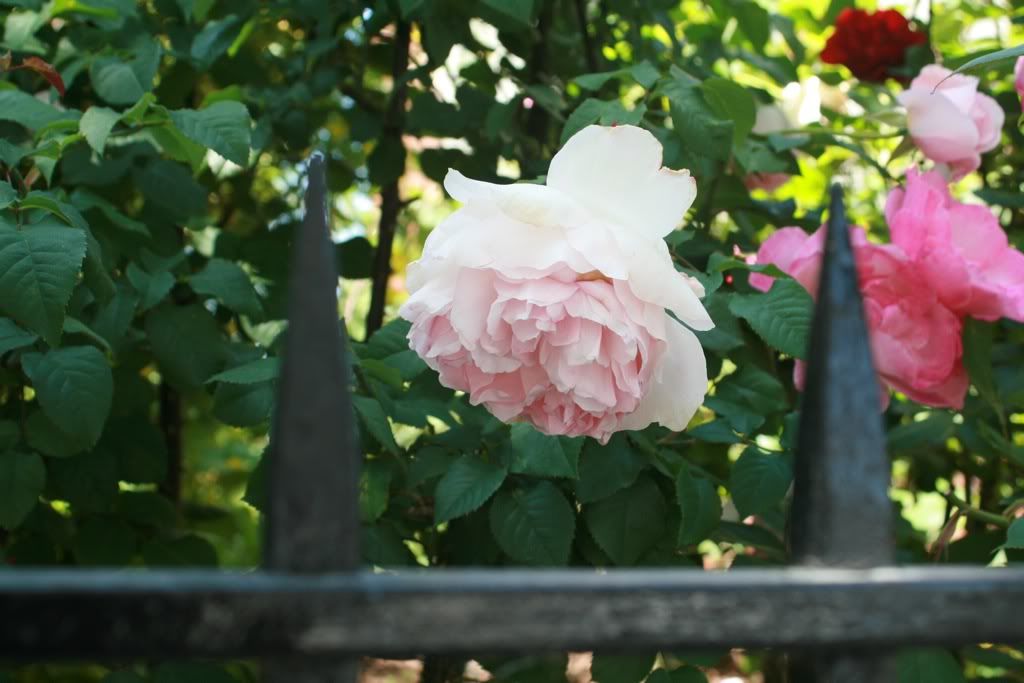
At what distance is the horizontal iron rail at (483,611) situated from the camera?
40cm

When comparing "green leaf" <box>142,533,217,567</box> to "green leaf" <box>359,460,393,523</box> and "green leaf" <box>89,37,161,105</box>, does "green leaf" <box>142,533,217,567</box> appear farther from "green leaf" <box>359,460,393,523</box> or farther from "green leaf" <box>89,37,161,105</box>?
"green leaf" <box>89,37,161,105</box>

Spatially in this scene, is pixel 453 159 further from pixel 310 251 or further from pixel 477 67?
pixel 310 251

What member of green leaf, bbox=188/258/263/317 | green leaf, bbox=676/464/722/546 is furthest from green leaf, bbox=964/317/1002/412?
green leaf, bbox=188/258/263/317

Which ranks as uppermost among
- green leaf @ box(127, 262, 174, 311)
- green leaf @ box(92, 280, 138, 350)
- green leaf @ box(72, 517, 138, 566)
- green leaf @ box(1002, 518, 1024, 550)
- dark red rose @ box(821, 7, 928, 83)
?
dark red rose @ box(821, 7, 928, 83)

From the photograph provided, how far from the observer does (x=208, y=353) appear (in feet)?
3.74

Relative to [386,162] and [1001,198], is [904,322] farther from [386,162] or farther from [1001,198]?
[386,162]

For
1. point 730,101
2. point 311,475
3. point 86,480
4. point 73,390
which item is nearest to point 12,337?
point 73,390

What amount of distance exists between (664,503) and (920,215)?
14.1 inches

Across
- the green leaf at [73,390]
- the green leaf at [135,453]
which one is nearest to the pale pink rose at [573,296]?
the green leaf at [73,390]

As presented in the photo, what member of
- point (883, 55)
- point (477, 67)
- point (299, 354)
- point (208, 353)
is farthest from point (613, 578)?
point (883, 55)

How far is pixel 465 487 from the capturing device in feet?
3.04

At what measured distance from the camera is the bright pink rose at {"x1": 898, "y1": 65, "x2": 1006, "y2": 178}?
1.17 meters

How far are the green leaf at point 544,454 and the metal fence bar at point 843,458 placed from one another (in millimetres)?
443

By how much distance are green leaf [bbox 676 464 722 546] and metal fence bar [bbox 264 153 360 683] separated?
21.8 inches
